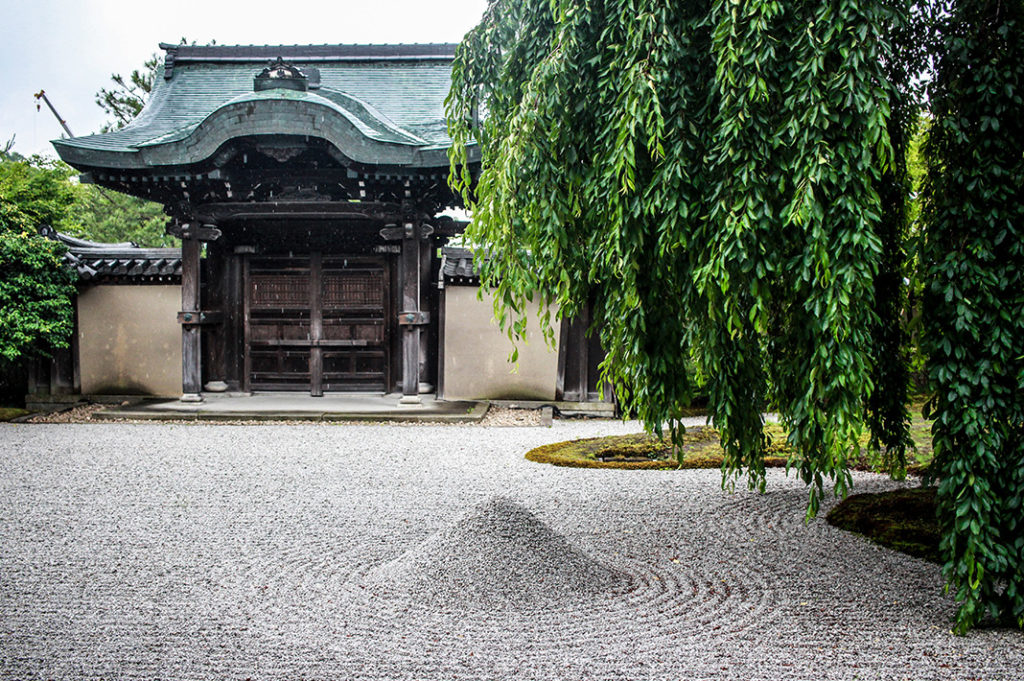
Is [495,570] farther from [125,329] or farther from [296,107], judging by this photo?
[125,329]

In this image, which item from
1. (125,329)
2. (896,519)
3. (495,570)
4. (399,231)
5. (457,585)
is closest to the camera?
(457,585)

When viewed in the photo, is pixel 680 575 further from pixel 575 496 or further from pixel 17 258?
pixel 17 258

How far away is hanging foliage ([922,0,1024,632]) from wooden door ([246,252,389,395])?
28.9ft

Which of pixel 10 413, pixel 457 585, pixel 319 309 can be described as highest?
pixel 319 309

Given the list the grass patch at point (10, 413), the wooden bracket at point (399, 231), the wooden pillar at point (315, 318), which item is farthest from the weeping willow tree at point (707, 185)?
the grass patch at point (10, 413)

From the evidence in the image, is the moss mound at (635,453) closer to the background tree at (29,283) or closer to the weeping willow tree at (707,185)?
the weeping willow tree at (707,185)

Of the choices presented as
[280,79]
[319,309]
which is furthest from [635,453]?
[280,79]

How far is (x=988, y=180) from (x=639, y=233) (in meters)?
1.45

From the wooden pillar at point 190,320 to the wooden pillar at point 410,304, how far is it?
9.36ft

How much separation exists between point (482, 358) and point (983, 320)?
26.7 feet

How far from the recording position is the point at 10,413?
9.73 meters

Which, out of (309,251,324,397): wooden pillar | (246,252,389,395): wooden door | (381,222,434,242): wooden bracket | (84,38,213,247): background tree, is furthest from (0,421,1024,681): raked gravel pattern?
(84,38,213,247): background tree

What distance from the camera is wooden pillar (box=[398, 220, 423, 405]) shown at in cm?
954

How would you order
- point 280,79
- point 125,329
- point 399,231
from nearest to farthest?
point 280,79, point 399,231, point 125,329
